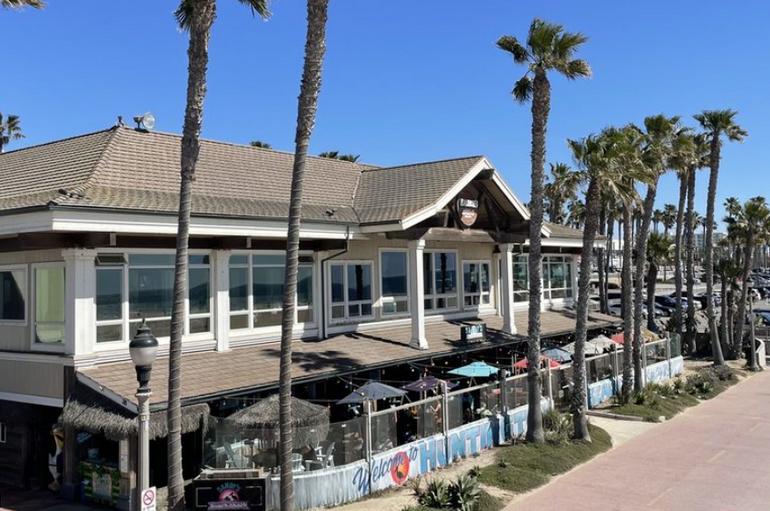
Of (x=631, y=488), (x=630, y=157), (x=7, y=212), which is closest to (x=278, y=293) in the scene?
(x=7, y=212)

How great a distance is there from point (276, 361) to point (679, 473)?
1044cm

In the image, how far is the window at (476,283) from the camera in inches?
1005

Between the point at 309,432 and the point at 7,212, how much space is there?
24.9 feet

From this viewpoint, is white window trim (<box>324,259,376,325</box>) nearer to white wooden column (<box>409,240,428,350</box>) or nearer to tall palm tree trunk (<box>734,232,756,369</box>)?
white wooden column (<box>409,240,428,350</box>)

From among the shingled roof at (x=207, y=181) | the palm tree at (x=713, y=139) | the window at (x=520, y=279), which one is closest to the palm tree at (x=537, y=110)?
the shingled roof at (x=207, y=181)

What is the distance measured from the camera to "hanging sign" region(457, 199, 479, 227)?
71.4 feet

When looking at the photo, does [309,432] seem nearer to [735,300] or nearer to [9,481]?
[9,481]

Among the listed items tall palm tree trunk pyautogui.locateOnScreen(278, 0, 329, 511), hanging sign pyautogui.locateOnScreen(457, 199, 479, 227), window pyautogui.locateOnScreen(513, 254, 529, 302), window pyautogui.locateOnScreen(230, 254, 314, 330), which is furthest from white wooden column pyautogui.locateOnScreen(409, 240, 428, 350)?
window pyautogui.locateOnScreen(513, 254, 529, 302)

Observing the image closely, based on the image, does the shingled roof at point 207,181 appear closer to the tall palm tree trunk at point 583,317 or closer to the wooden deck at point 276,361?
the wooden deck at point 276,361

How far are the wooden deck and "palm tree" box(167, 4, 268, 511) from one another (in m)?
1.59

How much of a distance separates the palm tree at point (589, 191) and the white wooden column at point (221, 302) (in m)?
10.2

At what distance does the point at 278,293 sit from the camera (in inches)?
726

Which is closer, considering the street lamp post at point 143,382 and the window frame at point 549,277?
the street lamp post at point 143,382

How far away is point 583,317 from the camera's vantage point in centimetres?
1989
